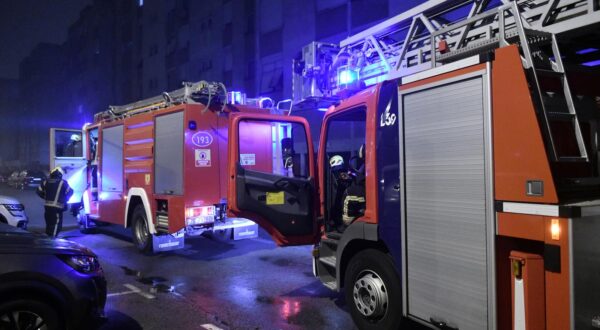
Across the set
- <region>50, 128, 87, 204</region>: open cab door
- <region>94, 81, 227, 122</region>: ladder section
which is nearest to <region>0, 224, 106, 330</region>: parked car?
<region>94, 81, 227, 122</region>: ladder section

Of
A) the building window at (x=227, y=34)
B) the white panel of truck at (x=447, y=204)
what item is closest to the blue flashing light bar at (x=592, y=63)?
the white panel of truck at (x=447, y=204)

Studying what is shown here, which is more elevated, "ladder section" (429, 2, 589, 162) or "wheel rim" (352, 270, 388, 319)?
"ladder section" (429, 2, 589, 162)

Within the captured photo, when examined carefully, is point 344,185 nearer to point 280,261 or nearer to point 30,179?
point 280,261

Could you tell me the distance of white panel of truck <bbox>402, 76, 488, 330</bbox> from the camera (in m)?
3.14

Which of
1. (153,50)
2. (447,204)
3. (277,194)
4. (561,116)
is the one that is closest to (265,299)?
(277,194)

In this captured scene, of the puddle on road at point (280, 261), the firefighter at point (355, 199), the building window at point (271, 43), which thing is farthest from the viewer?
the building window at point (271, 43)

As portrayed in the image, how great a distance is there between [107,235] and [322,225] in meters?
8.25

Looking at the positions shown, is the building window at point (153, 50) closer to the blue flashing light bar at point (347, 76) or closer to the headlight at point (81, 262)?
the blue flashing light bar at point (347, 76)

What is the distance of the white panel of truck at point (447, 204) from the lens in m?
3.14

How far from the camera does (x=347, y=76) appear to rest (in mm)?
5535

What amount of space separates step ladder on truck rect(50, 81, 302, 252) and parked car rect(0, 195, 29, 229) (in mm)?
1735

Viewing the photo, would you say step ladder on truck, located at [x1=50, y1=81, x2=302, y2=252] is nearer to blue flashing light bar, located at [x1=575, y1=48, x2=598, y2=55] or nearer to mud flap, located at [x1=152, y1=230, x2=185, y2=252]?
mud flap, located at [x1=152, y1=230, x2=185, y2=252]

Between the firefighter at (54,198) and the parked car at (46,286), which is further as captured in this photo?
the firefighter at (54,198)

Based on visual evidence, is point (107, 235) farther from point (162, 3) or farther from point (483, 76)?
point (162, 3)
